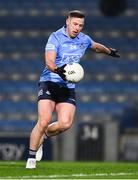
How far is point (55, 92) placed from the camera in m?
8.08

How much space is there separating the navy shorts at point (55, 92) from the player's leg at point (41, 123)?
0.26 feet

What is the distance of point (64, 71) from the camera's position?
301 inches

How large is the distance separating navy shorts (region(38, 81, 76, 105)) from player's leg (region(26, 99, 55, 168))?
0.26 ft

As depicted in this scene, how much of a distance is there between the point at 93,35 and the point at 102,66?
113 cm

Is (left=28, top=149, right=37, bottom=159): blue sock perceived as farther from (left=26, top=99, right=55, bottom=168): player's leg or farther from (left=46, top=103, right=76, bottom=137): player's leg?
(left=46, top=103, right=76, bottom=137): player's leg

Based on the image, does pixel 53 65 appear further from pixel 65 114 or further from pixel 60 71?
pixel 65 114

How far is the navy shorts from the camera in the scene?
26.3ft

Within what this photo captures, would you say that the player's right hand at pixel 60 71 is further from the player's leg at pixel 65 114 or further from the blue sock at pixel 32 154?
the blue sock at pixel 32 154

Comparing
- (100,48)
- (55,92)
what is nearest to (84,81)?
(100,48)

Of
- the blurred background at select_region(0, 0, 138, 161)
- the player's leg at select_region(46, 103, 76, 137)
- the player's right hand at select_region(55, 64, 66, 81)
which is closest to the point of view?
the player's right hand at select_region(55, 64, 66, 81)

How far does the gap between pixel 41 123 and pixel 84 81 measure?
11326 millimetres

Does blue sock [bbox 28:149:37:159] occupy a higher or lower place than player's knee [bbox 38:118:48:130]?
lower

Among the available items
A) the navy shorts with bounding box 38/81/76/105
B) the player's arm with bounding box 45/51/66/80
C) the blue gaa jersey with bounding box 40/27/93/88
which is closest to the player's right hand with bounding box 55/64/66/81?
the player's arm with bounding box 45/51/66/80

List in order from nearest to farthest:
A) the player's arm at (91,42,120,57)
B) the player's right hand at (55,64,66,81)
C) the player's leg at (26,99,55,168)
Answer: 1. the player's right hand at (55,64,66,81)
2. the player's leg at (26,99,55,168)
3. the player's arm at (91,42,120,57)
